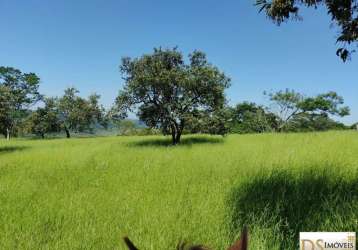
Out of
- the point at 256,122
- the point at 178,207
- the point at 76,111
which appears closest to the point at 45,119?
the point at 76,111

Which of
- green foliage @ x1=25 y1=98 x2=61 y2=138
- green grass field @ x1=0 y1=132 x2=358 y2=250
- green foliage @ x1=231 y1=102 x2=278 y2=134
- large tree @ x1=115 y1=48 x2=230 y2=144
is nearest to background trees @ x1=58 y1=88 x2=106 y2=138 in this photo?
green foliage @ x1=25 y1=98 x2=61 y2=138

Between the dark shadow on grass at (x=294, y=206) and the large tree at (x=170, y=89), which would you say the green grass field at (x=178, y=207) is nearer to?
the dark shadow on grass at (x=294, y=206)

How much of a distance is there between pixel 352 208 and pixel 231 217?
191 centimetres

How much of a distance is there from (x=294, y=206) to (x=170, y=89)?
18.8 m

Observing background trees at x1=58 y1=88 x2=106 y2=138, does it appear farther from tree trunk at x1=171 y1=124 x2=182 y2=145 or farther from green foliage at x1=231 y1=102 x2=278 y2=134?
tree trunk at x1=171 y1=124 x2=182 y2=145

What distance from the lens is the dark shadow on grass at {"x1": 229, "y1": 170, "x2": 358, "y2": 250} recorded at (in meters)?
5.15

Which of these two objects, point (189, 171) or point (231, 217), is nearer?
point (231, 217)

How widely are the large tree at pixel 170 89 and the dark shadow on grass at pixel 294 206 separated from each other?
16.0m

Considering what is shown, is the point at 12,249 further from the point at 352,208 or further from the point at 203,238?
the point at 352,208

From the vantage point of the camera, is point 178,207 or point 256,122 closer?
point 178,207

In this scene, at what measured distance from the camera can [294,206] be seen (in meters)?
6.12

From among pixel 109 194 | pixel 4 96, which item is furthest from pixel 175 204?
pixel 4 96

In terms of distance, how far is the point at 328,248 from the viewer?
51.6 inches

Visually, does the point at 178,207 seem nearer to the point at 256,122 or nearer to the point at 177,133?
the point at 177,133
